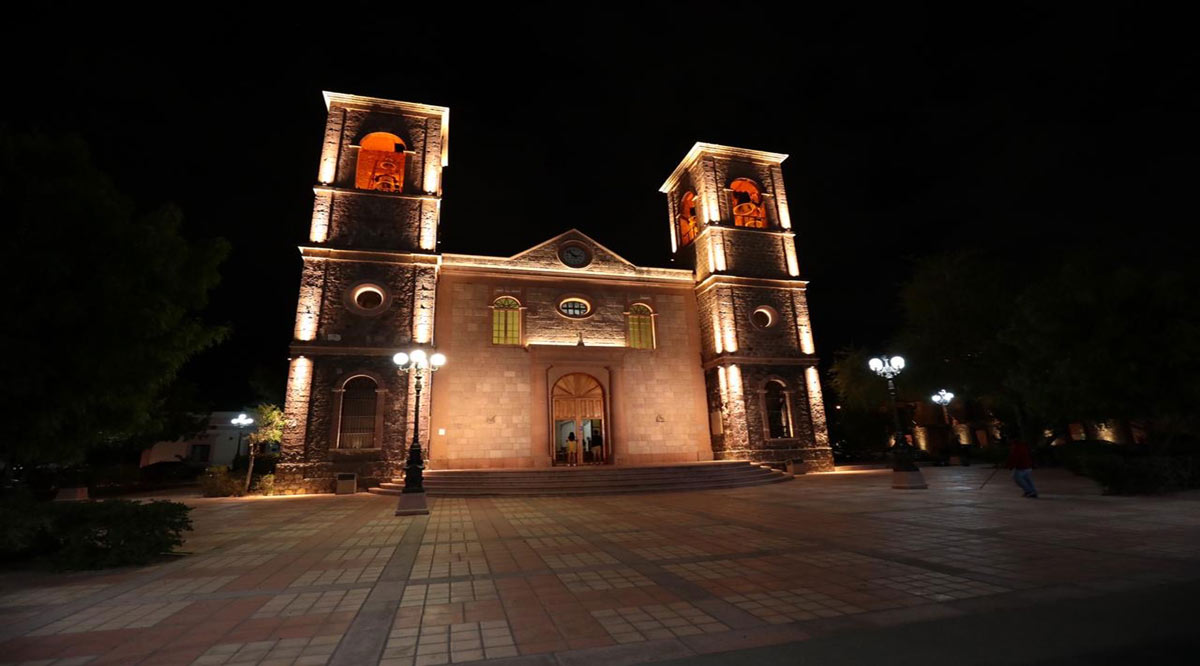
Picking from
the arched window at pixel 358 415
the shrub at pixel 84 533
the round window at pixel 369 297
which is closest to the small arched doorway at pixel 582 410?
the arched window at pixel 358 415

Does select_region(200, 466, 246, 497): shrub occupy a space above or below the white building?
below

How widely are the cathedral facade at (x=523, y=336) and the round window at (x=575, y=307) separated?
0.26 ft

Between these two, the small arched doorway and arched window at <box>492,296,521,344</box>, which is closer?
arched window at <box>492,296,521,344</box>

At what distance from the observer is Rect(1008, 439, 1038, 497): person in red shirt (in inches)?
446

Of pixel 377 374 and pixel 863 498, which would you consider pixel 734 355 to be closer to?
pixel 863 498

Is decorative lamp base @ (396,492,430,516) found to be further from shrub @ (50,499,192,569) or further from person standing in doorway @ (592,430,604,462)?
person standing in doorway @ (592,430,604,462)

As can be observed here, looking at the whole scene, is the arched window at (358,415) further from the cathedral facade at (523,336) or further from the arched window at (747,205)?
the arched window at (747,205)

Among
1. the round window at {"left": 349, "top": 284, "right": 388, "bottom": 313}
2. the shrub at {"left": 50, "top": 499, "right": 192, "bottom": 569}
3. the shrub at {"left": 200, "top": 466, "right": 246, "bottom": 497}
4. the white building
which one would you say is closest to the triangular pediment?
the round window at {"left": 349, "top": 284, "right": 388, "bottom": 313}

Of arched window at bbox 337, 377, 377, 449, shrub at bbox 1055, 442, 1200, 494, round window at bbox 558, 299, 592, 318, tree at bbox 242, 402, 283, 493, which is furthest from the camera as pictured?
round window at bbox 558, 299, 592, 318

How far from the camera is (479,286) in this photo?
72.2 ft

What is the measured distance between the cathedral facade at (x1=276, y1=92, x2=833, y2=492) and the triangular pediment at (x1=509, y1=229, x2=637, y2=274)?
0.26 feet

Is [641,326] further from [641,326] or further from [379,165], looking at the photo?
[379,165]

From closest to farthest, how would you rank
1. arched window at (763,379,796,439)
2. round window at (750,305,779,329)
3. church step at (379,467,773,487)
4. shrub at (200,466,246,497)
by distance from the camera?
church step at (379,467,773,487)
shrub at (200,466,246,497)
arched window at (763,379,796,439)
round window at (750,305,779,329)

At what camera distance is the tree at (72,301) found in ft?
22.2
